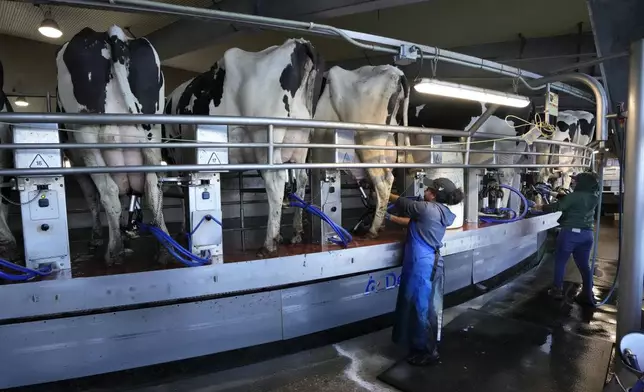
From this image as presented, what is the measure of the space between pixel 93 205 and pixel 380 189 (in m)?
2.80

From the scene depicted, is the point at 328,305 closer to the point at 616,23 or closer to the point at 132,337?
the point at 132,337

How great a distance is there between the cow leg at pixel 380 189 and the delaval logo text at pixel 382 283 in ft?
1.77

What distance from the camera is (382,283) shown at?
3.94 m

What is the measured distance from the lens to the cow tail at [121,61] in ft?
8.21

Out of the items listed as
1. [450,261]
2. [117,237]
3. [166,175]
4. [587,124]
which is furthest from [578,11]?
[117,237]

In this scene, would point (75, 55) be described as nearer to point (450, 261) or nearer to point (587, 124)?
point (450, 261)

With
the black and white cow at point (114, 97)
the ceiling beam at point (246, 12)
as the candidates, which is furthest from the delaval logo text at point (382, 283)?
the ceiling beam at point (246, 12)

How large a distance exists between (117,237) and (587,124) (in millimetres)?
10156

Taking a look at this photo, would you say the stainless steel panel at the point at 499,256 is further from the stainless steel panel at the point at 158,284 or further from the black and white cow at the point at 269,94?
the black and white cow at the point at 269,94

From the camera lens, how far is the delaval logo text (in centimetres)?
384

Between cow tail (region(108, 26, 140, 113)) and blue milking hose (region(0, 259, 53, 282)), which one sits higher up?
cow tail (region(108, 26, 140, 113))

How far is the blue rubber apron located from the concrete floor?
320mm

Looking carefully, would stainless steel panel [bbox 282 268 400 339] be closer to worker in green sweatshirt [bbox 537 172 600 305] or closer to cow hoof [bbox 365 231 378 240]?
cow hoof [bbox 365 231 378 240]

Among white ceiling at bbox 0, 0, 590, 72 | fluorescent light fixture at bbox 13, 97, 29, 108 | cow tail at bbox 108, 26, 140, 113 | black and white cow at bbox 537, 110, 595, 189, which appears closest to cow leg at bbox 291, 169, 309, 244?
cow tail at bbox 108, 26, 140, 113
